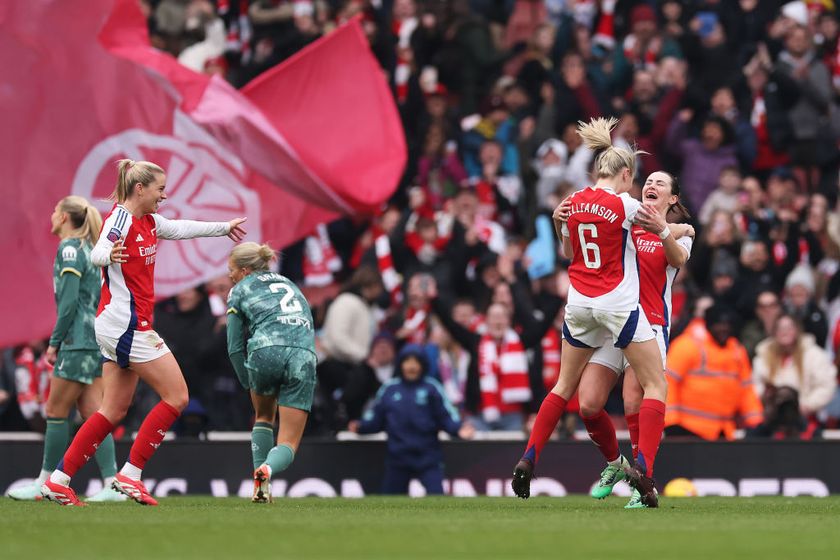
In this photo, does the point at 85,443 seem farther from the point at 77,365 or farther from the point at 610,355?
the point at 610,355

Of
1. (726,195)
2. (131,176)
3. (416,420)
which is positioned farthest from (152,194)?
(726,195)

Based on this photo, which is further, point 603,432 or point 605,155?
point 603,432

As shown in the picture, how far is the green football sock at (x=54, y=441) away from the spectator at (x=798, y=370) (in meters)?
6.90

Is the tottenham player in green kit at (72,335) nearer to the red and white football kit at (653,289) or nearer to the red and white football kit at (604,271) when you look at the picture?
the red and white football kit at (604,271)

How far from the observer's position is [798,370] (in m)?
16.2

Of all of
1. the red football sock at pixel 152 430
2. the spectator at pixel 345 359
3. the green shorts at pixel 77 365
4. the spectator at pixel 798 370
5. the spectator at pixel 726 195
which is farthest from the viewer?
the spectator at pixel 726 195

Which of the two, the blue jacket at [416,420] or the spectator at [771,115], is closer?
the blue jacket at [416,420]

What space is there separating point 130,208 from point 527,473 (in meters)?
2.94

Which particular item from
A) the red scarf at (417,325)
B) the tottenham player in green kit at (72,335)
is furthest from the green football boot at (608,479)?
the red scarf at (417,325)

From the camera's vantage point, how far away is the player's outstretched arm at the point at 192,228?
11.0 m

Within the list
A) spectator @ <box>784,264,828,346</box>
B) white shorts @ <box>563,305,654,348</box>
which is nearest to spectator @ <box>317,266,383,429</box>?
spectator @ <box>784,264,828,346</box>

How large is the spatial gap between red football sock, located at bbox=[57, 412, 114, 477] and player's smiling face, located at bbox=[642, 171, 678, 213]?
3.69m

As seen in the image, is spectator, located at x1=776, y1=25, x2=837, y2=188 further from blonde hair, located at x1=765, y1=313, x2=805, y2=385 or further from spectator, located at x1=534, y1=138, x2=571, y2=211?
blonde hair, located at x1=765, y1=313, x2=805, y2=385

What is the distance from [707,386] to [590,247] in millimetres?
4944
